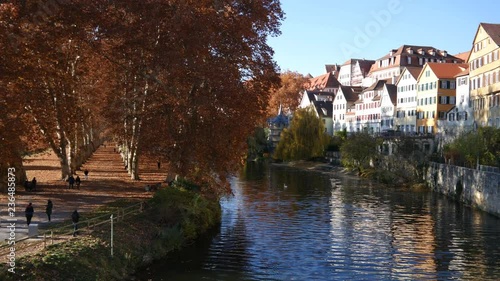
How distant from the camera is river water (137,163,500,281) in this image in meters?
26.4

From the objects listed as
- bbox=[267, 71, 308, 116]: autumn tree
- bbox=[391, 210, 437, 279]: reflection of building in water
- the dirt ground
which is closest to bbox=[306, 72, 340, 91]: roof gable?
bbox=[267, 71, 308, 116]: autumn tree

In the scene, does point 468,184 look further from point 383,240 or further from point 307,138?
point 307,138

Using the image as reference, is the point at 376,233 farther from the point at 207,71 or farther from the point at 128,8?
the point at 128,8

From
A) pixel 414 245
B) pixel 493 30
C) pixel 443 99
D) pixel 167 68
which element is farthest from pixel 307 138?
pixel 167 68

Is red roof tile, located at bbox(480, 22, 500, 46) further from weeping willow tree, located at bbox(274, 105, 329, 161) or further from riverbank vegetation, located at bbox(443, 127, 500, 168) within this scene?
weeping willow tree, located at bbox(274, 105, 329, 161)

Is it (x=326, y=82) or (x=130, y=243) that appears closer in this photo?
(x=130, y=243)

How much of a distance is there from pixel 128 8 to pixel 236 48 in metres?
7.75

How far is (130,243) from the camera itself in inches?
1072

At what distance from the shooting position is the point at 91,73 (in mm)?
50281

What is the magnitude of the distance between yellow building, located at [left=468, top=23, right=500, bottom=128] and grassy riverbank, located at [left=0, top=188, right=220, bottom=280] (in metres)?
43.5

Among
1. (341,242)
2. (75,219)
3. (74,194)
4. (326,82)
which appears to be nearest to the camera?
(75,219)

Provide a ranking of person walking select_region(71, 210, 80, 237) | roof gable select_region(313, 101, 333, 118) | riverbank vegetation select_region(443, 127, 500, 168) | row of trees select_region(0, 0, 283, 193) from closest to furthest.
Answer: person walking select_region(71, 210, 80, 237) → row of trees select_region(0, 0, 283, 193) → riverbank vegetation select_region(443, 127, 500, 168) → roof gable select_region(313, 101, 333, 118)

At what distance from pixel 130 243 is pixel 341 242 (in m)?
13.6

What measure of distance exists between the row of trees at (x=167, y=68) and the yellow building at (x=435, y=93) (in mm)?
58339
